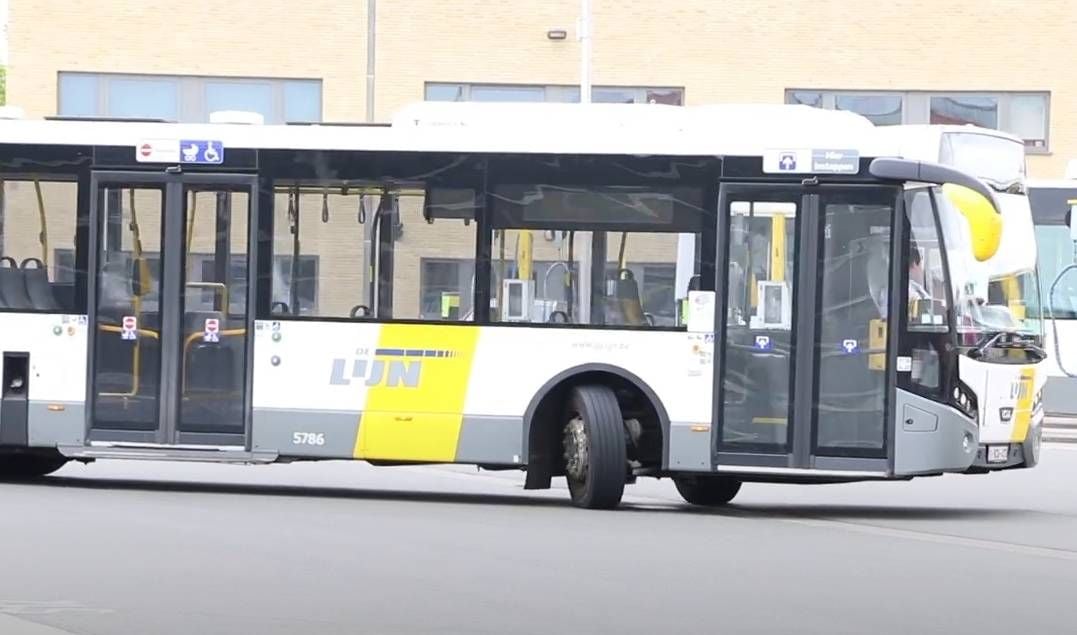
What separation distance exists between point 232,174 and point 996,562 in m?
7.21

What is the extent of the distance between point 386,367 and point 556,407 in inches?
54.0

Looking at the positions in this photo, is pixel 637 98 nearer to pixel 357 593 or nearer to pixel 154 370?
pixel 154 370

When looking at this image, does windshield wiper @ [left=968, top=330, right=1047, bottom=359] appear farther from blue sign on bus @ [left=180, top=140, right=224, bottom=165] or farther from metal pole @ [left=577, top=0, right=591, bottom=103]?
metal pole @ [left=577, top=0, right=591, bottom=103]

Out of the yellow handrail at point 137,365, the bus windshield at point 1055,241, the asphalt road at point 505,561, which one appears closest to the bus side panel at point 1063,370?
the bus windshield at point 1055,241

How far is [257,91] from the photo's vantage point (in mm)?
43750

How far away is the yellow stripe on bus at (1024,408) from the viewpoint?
55.6 ft

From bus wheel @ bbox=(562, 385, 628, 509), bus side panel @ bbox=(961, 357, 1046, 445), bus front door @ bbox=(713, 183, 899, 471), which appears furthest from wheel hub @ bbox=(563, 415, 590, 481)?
bus side panel @ bbox=(961, 357, 1046, 445)

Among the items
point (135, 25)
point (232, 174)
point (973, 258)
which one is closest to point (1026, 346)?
point (973, 258)

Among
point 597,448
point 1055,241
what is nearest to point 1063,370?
point 1055,241

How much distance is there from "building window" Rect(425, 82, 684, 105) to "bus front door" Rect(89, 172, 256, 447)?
25974mm

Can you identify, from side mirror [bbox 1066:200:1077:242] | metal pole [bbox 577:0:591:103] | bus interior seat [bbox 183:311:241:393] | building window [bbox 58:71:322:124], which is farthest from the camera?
building window [bbox 58:71:322:124]

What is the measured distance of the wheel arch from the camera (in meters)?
17.0

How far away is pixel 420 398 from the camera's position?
17.3 m

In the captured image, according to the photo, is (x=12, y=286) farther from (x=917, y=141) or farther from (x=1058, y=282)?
(x=1058, y=282)
